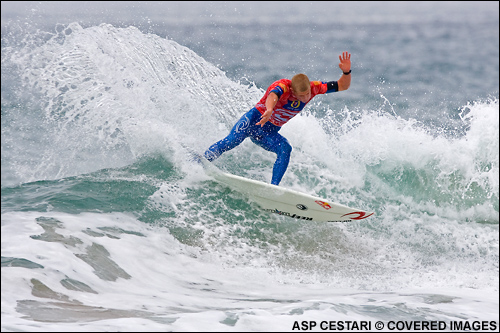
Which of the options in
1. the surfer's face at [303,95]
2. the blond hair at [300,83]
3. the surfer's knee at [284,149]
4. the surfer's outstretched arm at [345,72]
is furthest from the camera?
the surfer's knee at [284,149]

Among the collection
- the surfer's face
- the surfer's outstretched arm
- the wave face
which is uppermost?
the surfer's outstretched arm

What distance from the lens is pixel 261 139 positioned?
7.93m

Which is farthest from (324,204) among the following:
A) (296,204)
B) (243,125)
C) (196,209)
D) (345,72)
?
(345,72)

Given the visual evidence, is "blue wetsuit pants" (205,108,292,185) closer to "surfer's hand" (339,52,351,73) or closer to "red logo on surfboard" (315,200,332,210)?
"red logo on surfboard" (315,200,332,210)

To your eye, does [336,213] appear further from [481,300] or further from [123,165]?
[123,165]

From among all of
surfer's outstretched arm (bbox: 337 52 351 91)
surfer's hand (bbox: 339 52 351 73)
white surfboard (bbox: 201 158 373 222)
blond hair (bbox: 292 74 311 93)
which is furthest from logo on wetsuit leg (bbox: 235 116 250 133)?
surfer's hand (bbox: 339 52 351 73)

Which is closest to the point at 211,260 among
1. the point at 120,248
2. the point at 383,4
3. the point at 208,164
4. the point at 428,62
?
the point at 120,248

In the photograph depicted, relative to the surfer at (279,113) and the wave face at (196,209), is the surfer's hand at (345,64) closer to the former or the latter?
the surfer at (279,113)

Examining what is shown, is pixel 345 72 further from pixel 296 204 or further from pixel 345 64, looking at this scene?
pixel 296 204

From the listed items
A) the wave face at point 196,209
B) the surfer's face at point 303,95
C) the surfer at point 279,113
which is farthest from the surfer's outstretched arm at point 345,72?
the wave face at point 196,209

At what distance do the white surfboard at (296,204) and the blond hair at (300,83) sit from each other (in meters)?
1.33

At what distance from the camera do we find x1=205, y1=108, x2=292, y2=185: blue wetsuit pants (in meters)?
7.76

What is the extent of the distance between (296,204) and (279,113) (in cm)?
128

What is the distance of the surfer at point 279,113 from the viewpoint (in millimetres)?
7523
